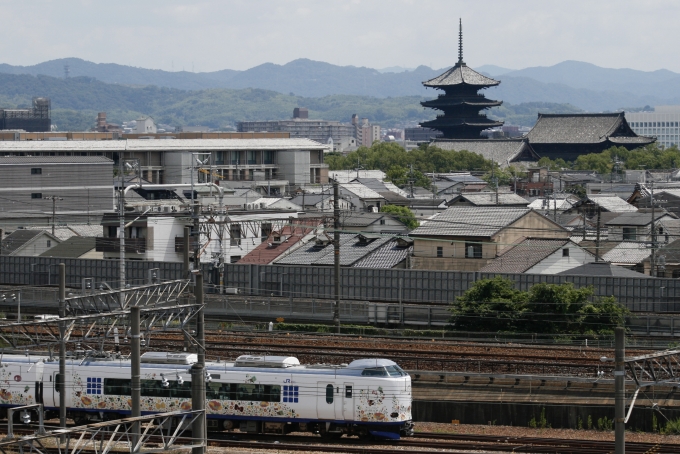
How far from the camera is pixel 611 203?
177ft

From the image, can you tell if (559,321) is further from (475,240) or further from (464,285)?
(475,240)

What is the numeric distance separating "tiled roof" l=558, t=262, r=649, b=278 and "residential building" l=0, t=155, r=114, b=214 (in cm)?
3256

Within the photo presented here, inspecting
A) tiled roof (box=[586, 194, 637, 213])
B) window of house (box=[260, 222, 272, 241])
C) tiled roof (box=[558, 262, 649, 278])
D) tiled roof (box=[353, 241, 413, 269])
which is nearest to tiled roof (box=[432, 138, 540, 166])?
tiled roof (box=[586, 194, 637, 213])

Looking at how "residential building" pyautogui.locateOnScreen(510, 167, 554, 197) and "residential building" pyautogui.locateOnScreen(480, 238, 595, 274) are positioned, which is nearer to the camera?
"residential building" pyautogui.locateOnScreen(480, 238, 595, 274)

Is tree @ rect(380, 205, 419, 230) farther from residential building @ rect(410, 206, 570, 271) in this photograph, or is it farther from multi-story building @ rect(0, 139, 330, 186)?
multi-story building @ rect(0, 139, 330, 186)

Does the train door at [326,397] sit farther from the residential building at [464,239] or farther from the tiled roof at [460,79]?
the tiled roof at [460,79]

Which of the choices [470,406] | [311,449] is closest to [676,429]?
[470,406]

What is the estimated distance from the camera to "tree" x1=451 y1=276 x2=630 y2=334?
2673cm

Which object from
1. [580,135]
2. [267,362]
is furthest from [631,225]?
[580,135]

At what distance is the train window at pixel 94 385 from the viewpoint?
18844mm

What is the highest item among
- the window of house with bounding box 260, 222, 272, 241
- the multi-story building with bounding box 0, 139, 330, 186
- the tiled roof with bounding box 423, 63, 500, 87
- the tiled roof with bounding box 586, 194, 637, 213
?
the tiled roof with bounding box 423, 63, 500, 87

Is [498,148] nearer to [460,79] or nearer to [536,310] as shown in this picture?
[460,79]

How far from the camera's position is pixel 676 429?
18719 millimetres

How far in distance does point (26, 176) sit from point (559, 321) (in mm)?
38790
